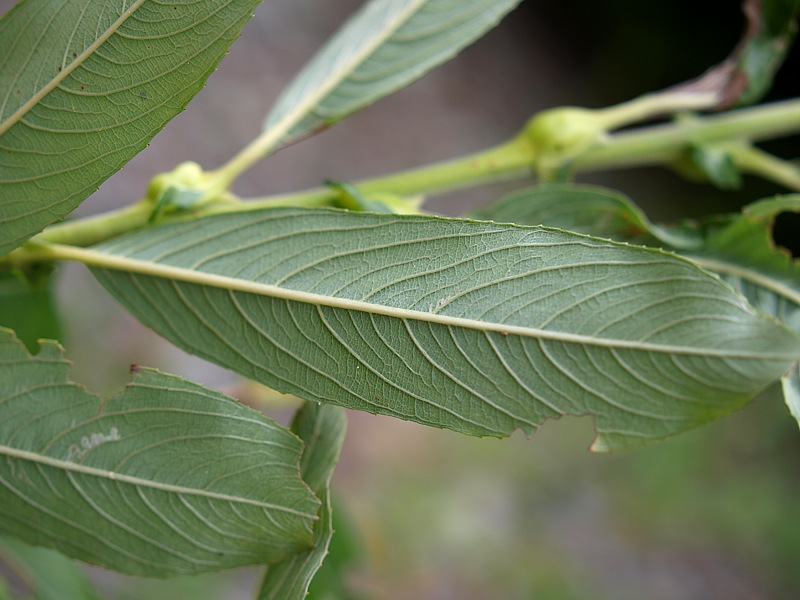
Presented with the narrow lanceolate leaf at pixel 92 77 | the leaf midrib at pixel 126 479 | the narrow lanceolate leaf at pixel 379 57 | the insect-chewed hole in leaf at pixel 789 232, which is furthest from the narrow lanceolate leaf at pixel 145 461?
the insect-chewed hole in leaf at pixel 789 232

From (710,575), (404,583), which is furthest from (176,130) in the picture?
(710,575)

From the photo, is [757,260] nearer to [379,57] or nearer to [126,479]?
[379,57]

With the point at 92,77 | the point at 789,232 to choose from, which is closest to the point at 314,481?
the point at 92,77

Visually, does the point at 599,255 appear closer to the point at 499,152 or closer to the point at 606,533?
the point at 499,152

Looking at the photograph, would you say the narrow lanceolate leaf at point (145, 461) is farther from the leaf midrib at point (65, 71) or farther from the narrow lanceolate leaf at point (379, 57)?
the narrow lanceolate leaf at point (379, 57)

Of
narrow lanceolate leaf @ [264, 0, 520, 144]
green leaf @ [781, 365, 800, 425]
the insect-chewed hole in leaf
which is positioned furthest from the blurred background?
green leaf @ [781, 365, 800, 425]
